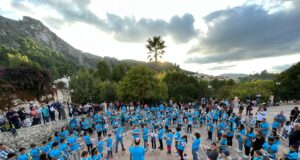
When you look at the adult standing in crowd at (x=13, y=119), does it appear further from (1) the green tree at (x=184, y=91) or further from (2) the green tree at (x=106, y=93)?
(1) the green tree at (x=184, y=91)

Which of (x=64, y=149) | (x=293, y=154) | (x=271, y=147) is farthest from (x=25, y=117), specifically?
(x=293, y=154)

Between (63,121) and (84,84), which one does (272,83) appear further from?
(63,121)

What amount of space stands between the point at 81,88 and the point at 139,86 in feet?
37.9

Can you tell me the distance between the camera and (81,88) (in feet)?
99.1

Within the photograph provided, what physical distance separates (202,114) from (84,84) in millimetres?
22815

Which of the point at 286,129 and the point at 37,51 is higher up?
the point at 37,51

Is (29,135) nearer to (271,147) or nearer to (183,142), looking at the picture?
(183,142)

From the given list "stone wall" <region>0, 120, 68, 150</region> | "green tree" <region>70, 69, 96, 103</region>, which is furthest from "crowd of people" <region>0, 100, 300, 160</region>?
"green tree" <region>70, 69, 96, 103</region>

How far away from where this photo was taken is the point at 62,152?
8594mm

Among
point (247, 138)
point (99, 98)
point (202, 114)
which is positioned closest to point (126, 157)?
point (247, 138)

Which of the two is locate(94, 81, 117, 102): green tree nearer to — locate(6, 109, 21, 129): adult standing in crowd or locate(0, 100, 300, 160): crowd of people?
locate(0, 100, 300, 160): crowd of people

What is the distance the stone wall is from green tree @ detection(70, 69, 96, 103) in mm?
13822

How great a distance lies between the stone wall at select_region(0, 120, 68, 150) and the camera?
12.0 meters

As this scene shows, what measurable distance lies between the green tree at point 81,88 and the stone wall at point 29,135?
13822mm
